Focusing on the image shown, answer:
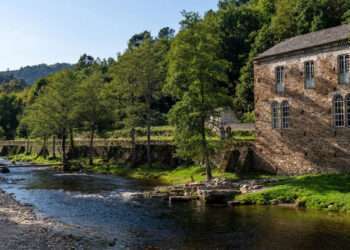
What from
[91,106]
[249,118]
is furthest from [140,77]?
[249,118]

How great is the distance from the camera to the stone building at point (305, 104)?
134 feet

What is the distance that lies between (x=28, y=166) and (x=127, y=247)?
195 feet

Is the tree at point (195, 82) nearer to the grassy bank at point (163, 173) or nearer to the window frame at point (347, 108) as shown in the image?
the grassy bank at point (163, 173)

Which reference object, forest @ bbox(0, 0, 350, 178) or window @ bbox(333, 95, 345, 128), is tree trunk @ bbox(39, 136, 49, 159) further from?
window @ bbox(333, 95, 345, 128)

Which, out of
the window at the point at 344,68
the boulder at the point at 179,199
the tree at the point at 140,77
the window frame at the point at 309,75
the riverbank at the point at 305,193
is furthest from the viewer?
the tree at the point at 140,77

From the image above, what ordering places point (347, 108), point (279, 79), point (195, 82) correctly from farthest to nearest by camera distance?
point (279, 79) → point (195, 82) → point (347, 108)

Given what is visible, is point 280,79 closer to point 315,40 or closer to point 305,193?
point 315,40

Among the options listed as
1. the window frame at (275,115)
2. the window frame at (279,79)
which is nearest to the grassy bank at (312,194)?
the window frame at (275,115)

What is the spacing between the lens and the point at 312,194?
34.3 meters

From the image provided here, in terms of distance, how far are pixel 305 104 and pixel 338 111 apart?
3.57 meters

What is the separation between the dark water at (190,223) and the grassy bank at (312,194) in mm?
1731

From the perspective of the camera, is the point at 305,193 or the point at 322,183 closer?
the point at 305,193

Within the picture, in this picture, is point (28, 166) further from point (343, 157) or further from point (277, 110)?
point (343, 157)

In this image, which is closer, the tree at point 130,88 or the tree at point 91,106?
the tree at point 130,88
